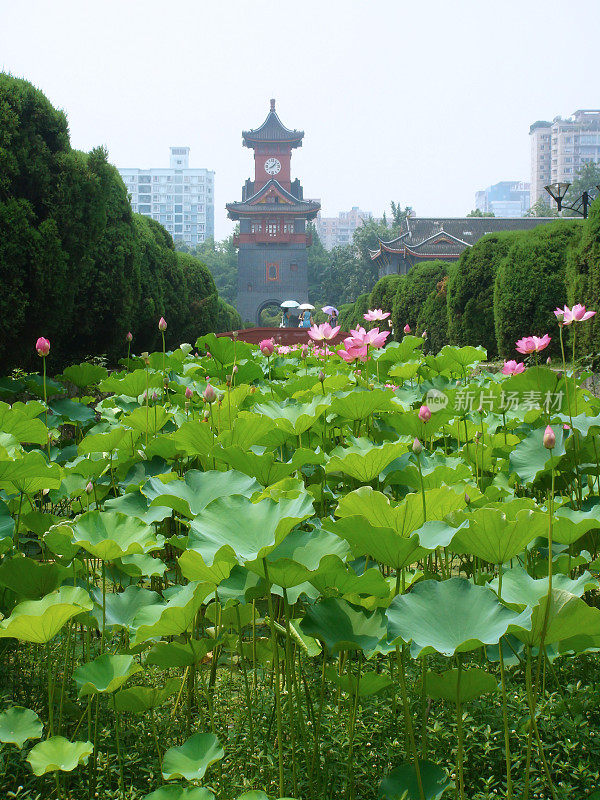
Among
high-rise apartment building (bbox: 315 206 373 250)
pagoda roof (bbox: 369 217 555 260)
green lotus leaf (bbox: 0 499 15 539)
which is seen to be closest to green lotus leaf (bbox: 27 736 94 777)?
green lotus leaf (bbox: 0 499 15 539)

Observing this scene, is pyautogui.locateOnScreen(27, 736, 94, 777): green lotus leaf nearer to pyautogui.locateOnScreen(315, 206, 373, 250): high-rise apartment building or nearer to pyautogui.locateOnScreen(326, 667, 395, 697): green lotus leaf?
pyautogui.locateOnScreen(326, 667, 395, 697): green lotus leaf

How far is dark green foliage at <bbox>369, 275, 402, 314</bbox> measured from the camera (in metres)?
15.2

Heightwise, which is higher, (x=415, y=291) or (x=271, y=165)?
(x=271, y=165)

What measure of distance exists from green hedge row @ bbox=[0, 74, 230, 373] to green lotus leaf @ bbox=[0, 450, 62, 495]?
10.8ft

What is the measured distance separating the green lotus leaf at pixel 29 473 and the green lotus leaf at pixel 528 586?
81 cm

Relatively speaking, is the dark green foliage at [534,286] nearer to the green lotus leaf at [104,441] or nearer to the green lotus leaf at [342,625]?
the green lotus leaf at [104,441]

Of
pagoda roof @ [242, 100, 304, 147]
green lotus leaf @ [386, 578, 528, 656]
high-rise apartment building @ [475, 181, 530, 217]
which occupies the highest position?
high-rise apartment building @ [475, 181, 530, 217]

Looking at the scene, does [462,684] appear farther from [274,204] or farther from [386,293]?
[274,204]

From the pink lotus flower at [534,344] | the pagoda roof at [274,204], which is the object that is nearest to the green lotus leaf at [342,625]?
the pink lotus flower at [534,344]

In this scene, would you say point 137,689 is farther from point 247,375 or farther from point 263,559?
point 247,375

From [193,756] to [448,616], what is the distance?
1.19ft

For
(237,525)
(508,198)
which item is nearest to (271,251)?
(237,525)

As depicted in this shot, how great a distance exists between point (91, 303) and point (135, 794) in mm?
5470

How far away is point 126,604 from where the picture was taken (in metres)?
1.14
